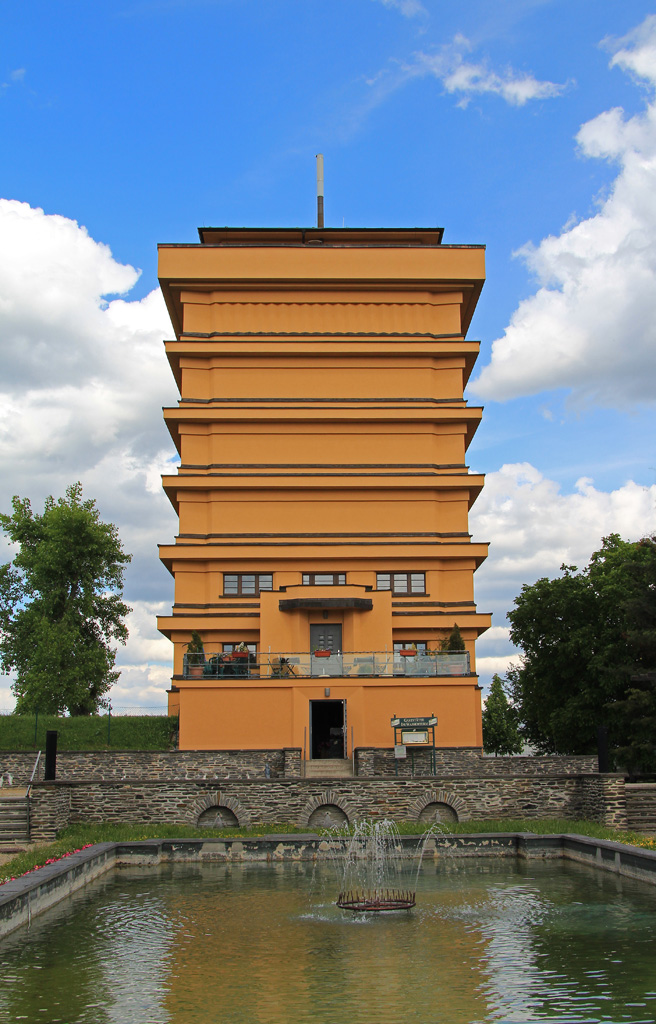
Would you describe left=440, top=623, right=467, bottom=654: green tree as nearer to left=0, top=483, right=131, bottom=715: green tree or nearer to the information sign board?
the information sign board

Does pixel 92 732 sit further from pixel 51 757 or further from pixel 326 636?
pixel 51 757

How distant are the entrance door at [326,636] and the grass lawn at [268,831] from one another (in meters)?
11.4

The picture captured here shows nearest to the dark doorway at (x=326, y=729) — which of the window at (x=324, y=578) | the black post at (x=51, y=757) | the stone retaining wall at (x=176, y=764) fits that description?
the stone retaining wall at (x=176, y=764)

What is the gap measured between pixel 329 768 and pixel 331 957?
20.6m

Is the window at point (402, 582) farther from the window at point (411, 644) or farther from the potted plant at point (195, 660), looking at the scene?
the potted plant at point (195, 660)

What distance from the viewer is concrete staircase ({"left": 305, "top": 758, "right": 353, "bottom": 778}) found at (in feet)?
107

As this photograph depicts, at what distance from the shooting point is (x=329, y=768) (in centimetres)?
3294

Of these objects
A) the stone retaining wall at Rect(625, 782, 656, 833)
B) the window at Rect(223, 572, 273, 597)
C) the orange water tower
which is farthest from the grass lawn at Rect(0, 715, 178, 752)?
the stone retaining wall at Rect(625, 782, 656, 833)

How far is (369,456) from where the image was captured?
44.2m

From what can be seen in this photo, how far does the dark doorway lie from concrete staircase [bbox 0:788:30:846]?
12.3 metres

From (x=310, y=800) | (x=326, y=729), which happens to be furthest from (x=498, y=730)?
(x=310, y=800)

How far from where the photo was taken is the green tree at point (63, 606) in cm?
4872

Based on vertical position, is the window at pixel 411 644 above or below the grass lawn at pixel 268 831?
above

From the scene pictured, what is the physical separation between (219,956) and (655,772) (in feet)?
92.3
